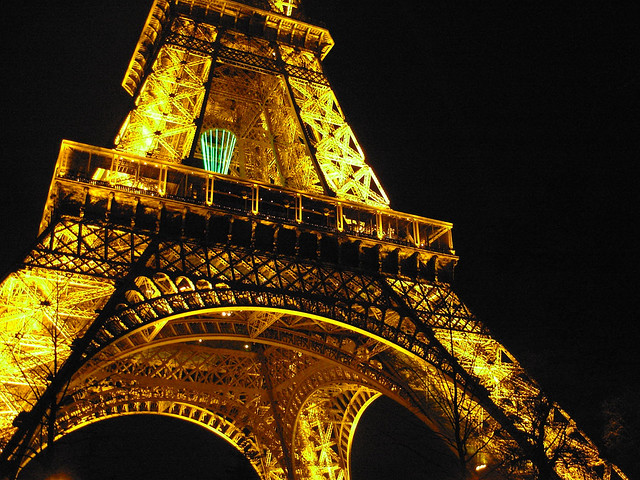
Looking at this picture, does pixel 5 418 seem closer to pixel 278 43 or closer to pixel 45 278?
pixel 45 278

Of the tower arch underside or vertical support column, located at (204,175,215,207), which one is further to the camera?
vertical support column, located at (204,175,215,207)

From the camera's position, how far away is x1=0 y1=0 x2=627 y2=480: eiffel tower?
13.4 m

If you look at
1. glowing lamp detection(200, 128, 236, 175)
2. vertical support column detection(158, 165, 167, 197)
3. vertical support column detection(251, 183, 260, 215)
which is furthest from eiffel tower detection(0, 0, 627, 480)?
vertical support column detection(251, 183, 260, 215)

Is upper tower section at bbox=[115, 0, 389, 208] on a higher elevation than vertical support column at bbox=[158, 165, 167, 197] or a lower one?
higher

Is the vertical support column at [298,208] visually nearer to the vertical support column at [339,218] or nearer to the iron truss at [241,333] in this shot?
the iron truss at [241,333]

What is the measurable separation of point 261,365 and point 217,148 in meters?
10.1

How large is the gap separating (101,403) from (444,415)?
12.9 m

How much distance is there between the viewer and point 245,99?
2728 centimetres

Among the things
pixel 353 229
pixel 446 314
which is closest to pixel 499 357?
pixel 446 314

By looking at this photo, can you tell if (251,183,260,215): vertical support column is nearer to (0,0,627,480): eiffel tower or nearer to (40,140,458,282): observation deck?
(40,140,458,282): observation deck

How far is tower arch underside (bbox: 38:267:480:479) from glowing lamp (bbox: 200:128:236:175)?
7398mm

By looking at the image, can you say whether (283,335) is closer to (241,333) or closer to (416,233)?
(241,333)

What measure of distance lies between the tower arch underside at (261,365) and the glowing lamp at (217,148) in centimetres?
740

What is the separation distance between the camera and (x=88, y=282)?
14.4m
